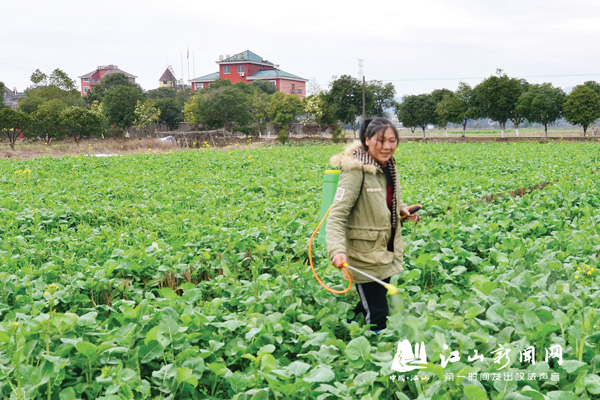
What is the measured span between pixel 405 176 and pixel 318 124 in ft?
117

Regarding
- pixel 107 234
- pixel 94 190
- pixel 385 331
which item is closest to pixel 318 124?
pixel 94 190

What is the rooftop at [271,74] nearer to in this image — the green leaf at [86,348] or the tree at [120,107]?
the tree at [120,107]

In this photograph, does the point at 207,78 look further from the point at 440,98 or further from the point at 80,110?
the point at 80,110

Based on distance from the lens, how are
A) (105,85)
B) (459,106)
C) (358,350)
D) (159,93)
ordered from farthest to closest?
(159,93), (105,85), (459,106), (358,350)

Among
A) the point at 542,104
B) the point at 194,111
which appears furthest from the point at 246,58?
the point at 542,104

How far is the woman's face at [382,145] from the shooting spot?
11.9 ft

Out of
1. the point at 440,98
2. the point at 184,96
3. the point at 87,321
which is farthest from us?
the point at 184,96

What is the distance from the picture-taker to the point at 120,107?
50.1 meters

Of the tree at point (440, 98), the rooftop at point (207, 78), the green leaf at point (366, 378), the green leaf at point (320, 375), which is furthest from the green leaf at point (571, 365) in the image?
the rooftop at point (207, 78)

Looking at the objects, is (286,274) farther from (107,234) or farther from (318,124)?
(318,124)

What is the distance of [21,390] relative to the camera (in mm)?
2709

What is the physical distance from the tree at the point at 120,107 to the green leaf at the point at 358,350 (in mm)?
50463

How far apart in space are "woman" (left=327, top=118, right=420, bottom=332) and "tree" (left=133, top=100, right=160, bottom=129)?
48.5m

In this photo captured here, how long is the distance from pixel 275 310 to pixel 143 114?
48.9 m
